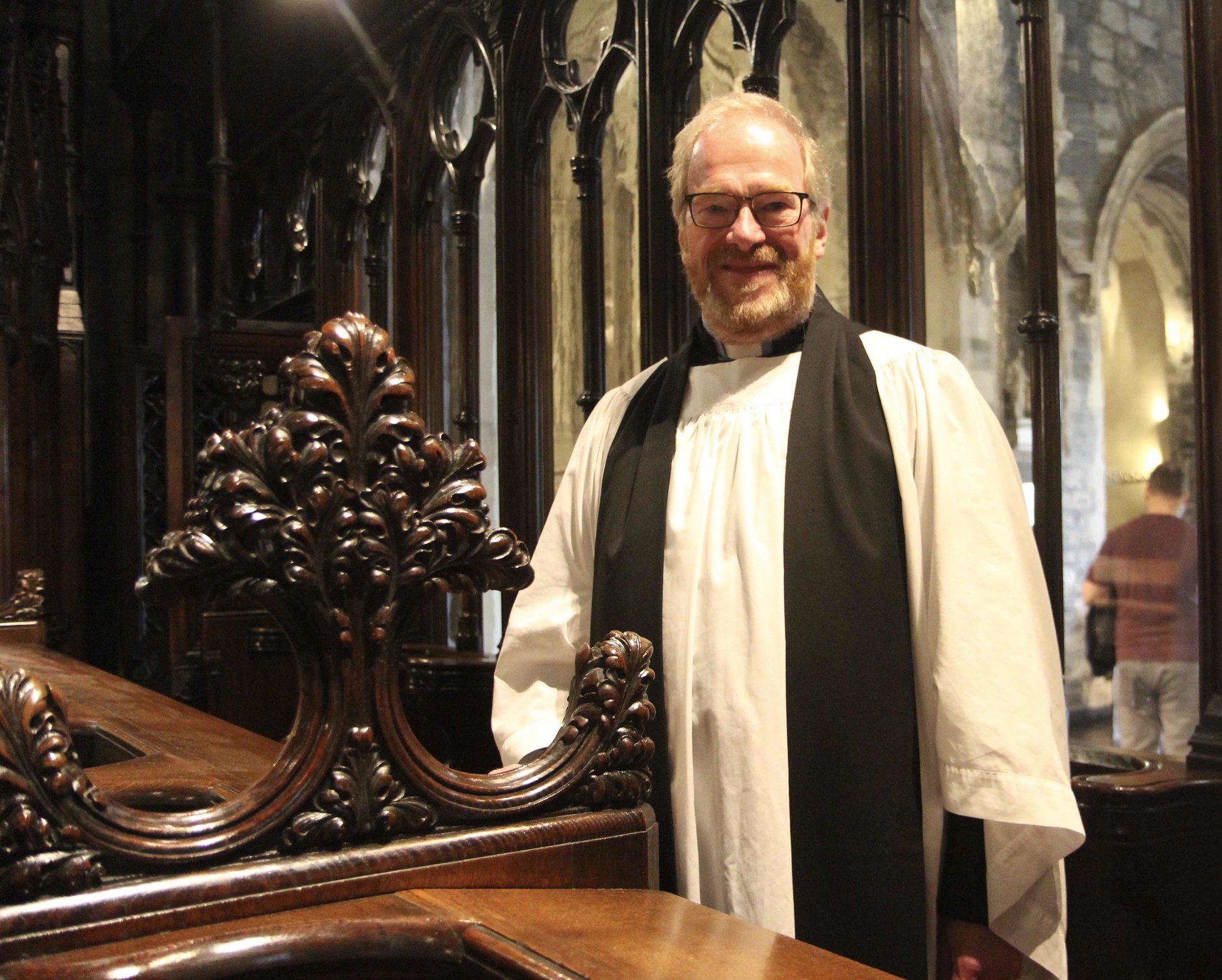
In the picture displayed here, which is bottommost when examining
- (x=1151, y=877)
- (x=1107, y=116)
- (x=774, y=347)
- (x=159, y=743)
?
(x=1151, y=877)

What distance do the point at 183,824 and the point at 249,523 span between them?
184 mm

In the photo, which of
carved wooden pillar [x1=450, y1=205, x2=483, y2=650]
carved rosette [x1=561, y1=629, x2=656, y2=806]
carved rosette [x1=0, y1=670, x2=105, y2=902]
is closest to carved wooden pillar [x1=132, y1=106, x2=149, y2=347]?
carved wooden pillar [x1=450, y1=205, x2=483, y2=650]

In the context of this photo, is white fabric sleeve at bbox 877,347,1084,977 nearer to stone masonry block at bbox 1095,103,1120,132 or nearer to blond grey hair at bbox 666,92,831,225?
blond grey hair at bbox 666,92,831,225

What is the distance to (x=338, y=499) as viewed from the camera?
798mm

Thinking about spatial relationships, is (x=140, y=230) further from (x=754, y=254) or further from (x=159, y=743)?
(x=159, y=743)

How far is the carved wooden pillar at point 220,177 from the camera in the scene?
5.81 metres

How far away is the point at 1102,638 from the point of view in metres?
6.98

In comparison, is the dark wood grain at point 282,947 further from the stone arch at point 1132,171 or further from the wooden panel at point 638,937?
the stone arch at point 1132,171

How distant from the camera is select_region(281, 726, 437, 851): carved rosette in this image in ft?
2.51

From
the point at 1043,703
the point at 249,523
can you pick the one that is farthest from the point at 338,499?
the point at 1043,703

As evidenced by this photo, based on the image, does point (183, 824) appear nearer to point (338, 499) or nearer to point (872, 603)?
point (338, 499)

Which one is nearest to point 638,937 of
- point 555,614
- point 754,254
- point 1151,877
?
point 555,614

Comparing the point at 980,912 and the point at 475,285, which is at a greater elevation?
the point at 475,285

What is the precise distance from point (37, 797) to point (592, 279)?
3.52 m
